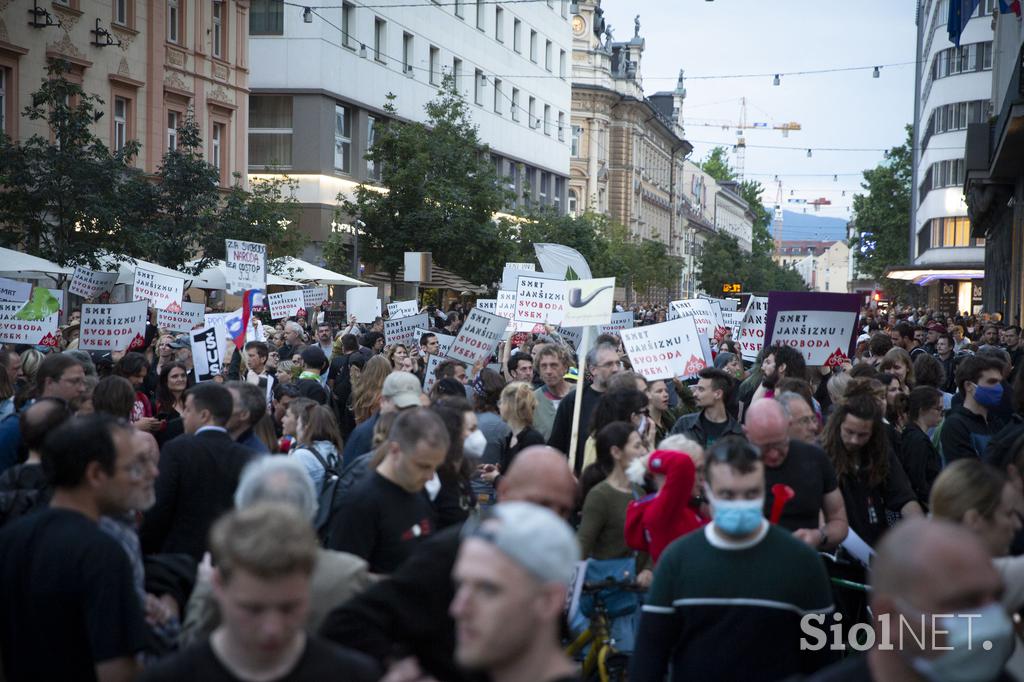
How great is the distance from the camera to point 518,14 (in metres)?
61.3

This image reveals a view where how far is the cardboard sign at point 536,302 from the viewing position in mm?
16219

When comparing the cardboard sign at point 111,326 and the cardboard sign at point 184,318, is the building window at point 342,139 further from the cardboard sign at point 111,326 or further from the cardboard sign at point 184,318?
the cardboard sign at point 111,326

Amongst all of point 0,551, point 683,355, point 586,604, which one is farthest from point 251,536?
point 683,355

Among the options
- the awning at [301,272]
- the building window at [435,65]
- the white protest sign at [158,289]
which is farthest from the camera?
the building window at [435,65]

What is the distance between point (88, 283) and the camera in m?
19.0


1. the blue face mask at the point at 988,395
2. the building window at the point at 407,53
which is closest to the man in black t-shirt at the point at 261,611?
the blue face mask at the point at 988,395

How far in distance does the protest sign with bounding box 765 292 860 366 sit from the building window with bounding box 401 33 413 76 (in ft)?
131

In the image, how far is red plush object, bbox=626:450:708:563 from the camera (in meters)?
5.98

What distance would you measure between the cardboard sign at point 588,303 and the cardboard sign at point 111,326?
502 cm

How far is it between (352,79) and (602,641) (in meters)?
41.5

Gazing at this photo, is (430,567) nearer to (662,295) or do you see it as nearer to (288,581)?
(288,581)

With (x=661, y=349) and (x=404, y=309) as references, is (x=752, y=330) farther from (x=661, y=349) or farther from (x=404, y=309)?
(x=404, y=309)

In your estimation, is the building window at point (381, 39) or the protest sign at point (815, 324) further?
the building window at point (381, 39)

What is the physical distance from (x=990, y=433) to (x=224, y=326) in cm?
791
